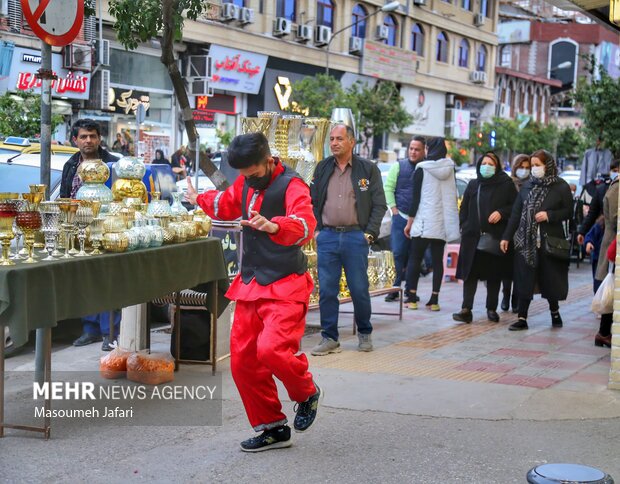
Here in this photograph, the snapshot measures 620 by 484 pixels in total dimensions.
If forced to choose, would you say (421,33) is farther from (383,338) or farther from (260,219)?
(260,219)

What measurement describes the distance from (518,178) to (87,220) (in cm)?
761

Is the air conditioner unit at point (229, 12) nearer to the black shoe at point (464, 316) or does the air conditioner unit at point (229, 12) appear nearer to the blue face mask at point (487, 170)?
the blue face mask at point (487, 170)

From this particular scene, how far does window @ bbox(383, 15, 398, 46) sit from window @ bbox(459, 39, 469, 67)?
25.3 ft

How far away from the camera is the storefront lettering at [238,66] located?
3562 centimetres

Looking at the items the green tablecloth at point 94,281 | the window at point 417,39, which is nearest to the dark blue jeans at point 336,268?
the green tablecloth at point 94,281

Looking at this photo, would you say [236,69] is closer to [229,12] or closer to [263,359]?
[229,12]

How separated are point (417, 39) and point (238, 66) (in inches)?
633

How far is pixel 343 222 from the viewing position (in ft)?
28.4

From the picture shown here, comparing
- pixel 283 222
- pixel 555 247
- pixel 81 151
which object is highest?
pixel 81 151

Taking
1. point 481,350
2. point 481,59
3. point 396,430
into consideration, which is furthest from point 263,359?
point 481,59

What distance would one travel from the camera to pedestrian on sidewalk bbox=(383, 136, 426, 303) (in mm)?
Result: 12477

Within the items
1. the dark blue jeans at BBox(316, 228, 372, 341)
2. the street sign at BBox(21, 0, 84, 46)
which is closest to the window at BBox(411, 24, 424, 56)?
the dark blue jeans at BBox(316, 228, 372, 341)

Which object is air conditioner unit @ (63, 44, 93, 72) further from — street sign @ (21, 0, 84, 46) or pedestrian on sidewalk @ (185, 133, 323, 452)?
pedestrian on sidewalk @ (185, 133, 323, 452)

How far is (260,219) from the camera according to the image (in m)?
5.21
